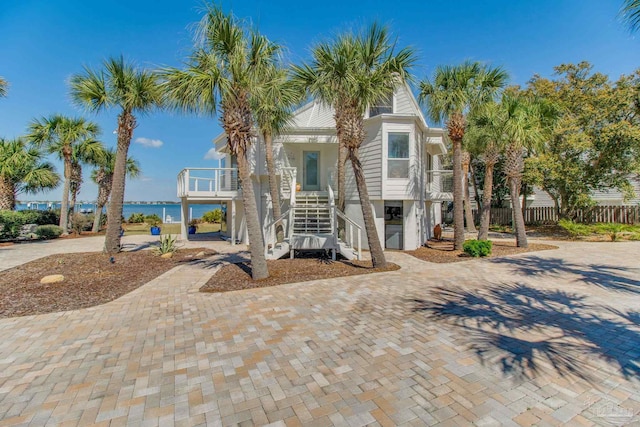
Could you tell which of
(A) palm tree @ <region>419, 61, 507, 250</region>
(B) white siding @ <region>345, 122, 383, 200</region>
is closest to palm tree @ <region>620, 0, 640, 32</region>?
(A) palm tree @ <region>419, 61, 507, 250</region>

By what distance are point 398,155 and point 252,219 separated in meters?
8.25

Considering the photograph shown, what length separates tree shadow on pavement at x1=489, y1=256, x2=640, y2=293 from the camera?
292 inches

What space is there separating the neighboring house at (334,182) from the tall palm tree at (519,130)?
3530 millimetres

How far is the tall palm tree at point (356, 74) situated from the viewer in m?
8.79

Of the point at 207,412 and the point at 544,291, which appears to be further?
the point at 544,291

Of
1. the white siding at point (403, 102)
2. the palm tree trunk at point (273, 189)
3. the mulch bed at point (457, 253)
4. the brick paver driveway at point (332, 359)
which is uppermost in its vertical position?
the white siding at point (403, 102)

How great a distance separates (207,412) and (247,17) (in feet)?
27.3

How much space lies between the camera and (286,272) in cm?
907

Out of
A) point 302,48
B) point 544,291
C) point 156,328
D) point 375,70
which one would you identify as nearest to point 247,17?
point 302,48

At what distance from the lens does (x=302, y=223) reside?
510 inches

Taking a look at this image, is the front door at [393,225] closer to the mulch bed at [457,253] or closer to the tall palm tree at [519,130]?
the mulch bed at [457,253]

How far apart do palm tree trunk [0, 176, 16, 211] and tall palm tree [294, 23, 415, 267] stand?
1917 centimetres

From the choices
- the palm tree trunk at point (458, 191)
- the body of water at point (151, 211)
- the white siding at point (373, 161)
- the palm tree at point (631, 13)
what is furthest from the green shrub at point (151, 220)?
the palm tree at point (631, 13)

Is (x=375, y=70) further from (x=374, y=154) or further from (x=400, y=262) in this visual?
(x=400, y=262)
